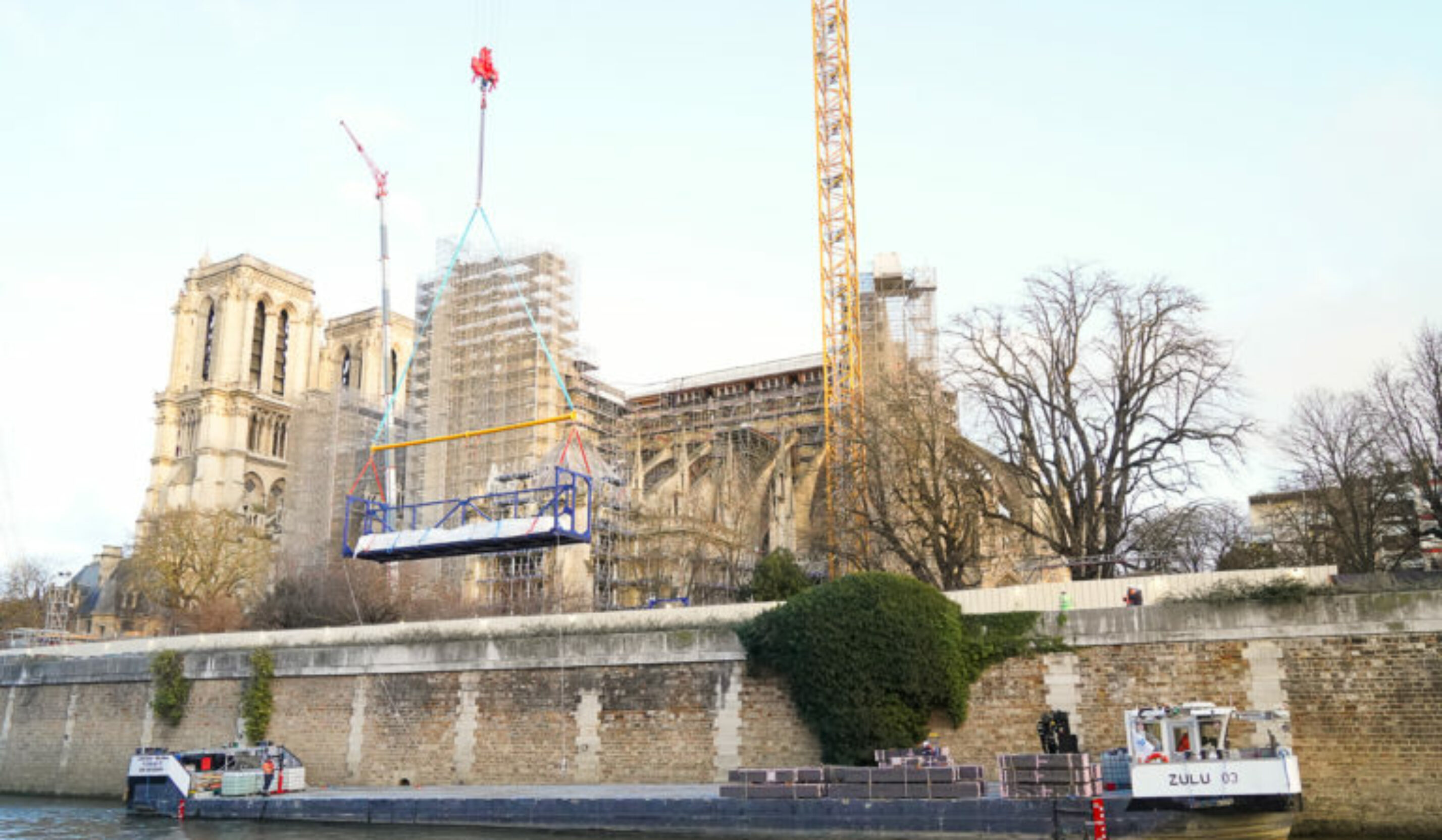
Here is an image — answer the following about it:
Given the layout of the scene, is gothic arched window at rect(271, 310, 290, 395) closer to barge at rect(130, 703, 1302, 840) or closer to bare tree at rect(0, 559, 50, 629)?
bare tree at rect(0, 559, 50, 629)

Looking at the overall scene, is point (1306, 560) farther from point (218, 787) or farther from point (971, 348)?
point (218, 787)

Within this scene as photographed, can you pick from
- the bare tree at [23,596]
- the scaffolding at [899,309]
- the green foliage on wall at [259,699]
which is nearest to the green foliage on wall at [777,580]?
the green foliage on wall at [259,699]

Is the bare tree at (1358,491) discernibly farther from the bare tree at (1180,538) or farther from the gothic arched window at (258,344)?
the gothic arched window at (258,344)

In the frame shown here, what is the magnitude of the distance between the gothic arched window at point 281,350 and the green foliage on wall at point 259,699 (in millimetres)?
59656

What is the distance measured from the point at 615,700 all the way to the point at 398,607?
20035 mm

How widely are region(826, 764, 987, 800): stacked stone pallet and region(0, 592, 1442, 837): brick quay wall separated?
270 cm

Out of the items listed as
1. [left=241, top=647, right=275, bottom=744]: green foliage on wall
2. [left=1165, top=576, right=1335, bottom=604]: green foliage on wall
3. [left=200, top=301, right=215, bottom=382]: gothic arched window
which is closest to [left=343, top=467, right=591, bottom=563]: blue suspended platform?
[left=241, top=647, right=275, bottom=744]: green foliage on wall

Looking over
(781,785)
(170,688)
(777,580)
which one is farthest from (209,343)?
(781,785)

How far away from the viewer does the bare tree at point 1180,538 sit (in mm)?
27094

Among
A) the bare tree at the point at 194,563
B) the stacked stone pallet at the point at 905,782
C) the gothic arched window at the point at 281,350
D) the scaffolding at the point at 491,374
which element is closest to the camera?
the stacked stone pallet at the point at 905,782

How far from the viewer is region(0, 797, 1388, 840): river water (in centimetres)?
1894

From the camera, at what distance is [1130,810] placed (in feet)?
50.1

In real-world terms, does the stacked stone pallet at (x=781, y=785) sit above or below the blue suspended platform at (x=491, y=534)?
below

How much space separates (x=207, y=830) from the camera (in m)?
21.1
